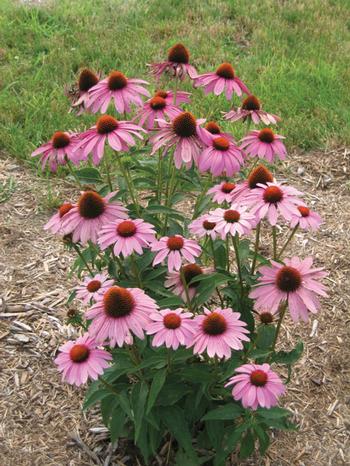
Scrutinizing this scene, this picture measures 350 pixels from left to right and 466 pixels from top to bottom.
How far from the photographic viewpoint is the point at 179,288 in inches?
78.7

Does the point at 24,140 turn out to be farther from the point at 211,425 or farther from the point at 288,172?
the point at 211,425

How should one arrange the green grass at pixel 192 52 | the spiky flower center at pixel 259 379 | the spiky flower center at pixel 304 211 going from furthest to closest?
the green grass at pixel 192 52 < the spiky flower center at pixel 304 211 < the spiky flower center at pixel 259 379

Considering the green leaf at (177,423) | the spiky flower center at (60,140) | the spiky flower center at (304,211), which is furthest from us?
the spiky flower center at (60,140)

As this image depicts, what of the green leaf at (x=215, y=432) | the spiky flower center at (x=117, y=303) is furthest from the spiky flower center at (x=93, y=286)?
the green leaf at (x=215, y=432)

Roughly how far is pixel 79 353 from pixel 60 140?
0.73 m

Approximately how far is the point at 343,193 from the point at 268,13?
8.70 ft

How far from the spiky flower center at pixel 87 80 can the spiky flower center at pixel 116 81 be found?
22cm

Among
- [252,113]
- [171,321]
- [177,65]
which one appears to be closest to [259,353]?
[171,321]

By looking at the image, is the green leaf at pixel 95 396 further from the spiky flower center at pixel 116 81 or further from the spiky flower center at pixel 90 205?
the spiky flower center at pixel 116 81

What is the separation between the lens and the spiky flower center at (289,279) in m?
1.73

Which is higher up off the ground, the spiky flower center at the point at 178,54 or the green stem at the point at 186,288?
the spiky flower center at the point at 178,54

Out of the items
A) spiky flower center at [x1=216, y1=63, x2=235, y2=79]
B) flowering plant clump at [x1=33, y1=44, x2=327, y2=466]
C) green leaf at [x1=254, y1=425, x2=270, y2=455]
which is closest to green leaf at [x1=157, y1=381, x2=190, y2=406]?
flowering plant clump at [x1=33, y1=44, x2=327, y2=466]

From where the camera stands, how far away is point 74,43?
17.5 ft

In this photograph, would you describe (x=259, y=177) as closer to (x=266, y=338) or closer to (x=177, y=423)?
(x=266, y=338)
